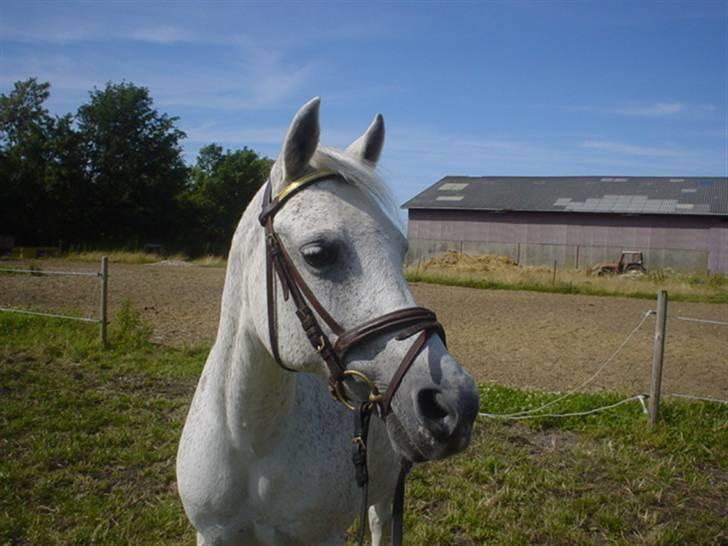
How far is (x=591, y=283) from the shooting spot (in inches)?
813

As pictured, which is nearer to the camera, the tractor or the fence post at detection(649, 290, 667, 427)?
the fence post at detection(649, 290, 667, 427)

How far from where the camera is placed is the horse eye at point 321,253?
160 centimetres

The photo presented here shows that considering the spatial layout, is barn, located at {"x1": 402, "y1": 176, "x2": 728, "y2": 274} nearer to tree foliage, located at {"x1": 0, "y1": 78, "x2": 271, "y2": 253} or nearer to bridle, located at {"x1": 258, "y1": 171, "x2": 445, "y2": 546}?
tree foliage, located at {"x1": 0, "y1": 78, "x2": 271, "y2": 253}

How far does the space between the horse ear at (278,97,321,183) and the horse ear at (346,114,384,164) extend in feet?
0.98

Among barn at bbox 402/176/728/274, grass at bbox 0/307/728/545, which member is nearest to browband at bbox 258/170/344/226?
grass at bbox 0/307/728/545

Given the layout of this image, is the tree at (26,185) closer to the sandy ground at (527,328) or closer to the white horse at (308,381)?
the sandy ground at (527,328)

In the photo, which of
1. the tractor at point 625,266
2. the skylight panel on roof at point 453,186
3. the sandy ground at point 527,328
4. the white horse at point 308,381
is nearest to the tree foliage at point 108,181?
the skylight panel on roof at point 453,186

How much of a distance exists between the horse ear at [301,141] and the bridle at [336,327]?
44 millimetres

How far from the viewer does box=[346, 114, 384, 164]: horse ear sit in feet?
6.59

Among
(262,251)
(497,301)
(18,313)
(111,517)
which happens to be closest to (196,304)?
(18,313)

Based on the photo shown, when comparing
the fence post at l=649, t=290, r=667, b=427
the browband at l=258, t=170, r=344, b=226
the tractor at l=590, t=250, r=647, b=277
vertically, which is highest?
the browband at l=258, t=170, r=344, b=226

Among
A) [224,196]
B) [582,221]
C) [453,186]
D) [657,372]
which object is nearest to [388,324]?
[657,372]

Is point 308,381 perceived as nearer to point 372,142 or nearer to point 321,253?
point 321,253

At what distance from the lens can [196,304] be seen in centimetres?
1305
